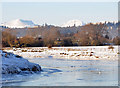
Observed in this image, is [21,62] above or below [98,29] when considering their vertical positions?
below

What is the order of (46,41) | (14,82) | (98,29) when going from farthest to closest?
(98,29) → (46,41) → (14,82)

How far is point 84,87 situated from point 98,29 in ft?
225

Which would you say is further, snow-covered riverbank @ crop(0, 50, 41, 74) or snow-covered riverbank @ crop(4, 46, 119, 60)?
snow-covered riverbank @ crop(4, 46, 119, 60)

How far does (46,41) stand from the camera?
6341 centimetres

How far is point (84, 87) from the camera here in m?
9.42

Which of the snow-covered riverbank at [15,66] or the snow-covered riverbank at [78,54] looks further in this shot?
the snow-covered riverbank at [78,54]

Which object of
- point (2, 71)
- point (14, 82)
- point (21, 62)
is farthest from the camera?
point (21, 62)

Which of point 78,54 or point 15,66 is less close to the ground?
point 15,66

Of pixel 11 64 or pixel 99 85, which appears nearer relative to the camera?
pixel 99 85

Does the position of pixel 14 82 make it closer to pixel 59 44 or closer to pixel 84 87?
pixel 84 87

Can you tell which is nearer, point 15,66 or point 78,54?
point 15,66

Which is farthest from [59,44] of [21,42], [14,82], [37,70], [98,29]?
[14,82]

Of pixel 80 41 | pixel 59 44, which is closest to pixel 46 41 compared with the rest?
pixel 59 44

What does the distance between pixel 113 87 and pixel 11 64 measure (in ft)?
17.8
